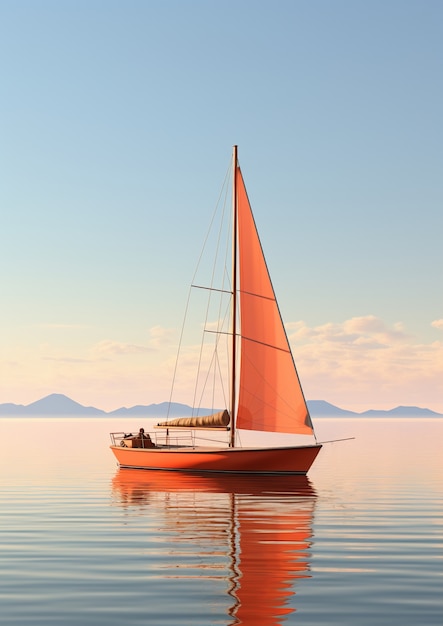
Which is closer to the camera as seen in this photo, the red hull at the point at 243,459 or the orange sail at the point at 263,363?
the red hull at the point at 243,459

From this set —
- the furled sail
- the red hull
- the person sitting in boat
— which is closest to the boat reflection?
the red hull

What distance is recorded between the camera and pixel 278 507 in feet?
110

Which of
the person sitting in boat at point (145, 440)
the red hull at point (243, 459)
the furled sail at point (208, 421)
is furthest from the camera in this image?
the person sitting in boat at point (145, 440)

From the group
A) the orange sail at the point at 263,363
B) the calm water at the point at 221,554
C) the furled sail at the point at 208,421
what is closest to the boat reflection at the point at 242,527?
the calm water at the point at 221,554

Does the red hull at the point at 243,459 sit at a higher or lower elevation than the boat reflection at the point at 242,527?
higher

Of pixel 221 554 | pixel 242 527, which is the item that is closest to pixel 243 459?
pixel 242 527

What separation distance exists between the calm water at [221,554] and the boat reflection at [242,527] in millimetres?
57

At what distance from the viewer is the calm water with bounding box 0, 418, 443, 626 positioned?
1588cm

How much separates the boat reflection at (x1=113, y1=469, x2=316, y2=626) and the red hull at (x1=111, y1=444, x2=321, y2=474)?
0.50 metres

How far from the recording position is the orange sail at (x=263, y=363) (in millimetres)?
48281

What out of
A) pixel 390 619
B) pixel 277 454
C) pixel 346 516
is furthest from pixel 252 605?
pixel 277 454

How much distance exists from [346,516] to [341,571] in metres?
11.5

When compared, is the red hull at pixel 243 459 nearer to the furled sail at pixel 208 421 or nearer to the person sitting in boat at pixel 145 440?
the furled sail at pixel 208 421

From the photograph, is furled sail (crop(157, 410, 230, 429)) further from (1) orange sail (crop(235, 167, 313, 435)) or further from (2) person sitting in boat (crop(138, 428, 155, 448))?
(2) person sitting in boat (crop(138, 428, 155, 448))
